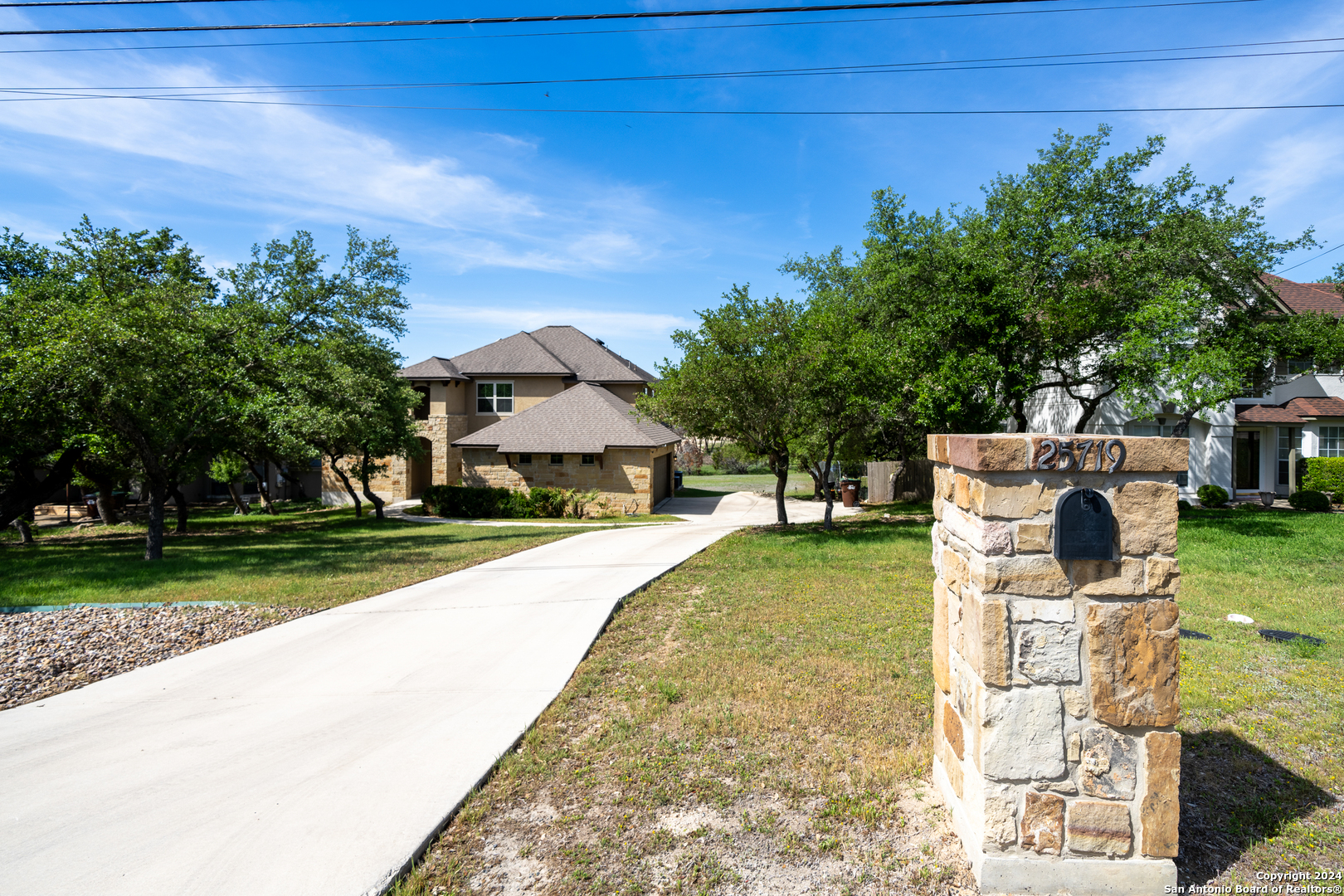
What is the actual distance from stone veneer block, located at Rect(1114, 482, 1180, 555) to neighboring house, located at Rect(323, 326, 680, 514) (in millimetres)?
16970

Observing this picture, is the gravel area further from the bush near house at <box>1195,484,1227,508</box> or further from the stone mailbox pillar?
the bush near house at <box>1195,484,1227,508</box>

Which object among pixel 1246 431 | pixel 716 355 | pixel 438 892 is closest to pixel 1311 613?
pixel 438 892

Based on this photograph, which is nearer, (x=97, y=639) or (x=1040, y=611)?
(x=1040, y=611)

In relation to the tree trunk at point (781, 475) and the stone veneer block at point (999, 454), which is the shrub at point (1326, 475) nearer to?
the tree trunk at point (781, 475)

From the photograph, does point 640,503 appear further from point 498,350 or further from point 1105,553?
point 1105,553

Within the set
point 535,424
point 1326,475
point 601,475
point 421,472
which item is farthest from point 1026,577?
point 421,472

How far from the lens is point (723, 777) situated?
395cm

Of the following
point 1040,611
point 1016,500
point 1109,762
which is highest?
point 1016,500

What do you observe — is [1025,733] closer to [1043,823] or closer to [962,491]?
[1043,823]

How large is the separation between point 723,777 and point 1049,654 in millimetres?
2031

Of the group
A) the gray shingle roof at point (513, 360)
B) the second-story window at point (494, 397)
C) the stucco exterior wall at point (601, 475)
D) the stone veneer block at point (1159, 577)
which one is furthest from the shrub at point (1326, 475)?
the second-story window at point (494, 397)

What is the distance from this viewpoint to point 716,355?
Answer: 15516 millimetres

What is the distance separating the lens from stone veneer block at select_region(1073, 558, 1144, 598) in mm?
2861

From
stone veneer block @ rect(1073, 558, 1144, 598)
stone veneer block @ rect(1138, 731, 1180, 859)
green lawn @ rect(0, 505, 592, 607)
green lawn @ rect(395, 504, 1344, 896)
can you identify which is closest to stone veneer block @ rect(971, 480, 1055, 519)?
stone veneer block @ rect(1073, 558, 1144, 598)
